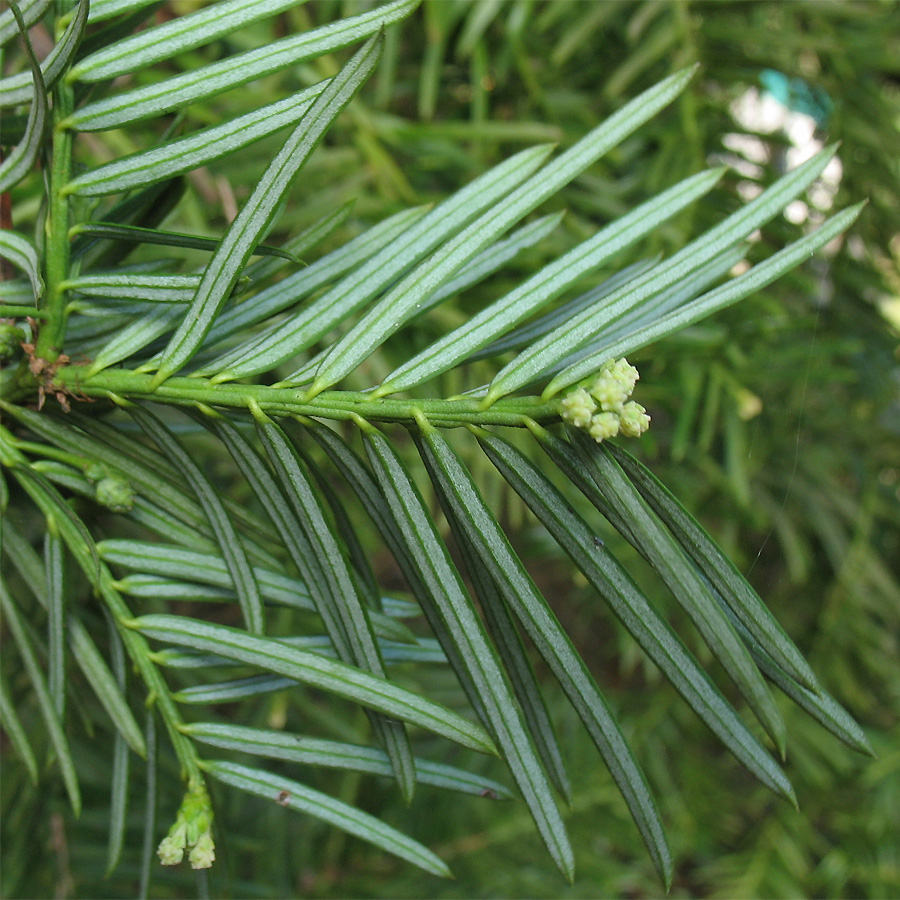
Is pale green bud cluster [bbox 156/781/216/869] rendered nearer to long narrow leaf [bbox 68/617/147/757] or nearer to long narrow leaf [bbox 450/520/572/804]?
long narrow leaf [bbox 68/617/147/757]

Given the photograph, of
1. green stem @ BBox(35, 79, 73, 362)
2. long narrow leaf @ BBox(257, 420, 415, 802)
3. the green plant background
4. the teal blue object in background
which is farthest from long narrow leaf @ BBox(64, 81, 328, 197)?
the teal blue object in background

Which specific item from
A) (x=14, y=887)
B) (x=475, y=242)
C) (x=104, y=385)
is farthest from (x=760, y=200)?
(x=14, y=887)

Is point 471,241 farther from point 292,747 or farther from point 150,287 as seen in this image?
point 292,747

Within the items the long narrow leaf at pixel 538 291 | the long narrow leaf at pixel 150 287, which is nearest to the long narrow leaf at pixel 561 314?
the long narrow leaf at pixel 538 291

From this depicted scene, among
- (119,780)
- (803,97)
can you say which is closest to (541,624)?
(119,780)

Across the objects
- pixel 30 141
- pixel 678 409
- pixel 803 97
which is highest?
pixel 30 141

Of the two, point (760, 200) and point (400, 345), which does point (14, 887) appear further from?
point (760, 200)

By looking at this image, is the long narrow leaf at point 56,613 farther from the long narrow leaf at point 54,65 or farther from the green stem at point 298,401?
the long narrow leaf at point 54,65
